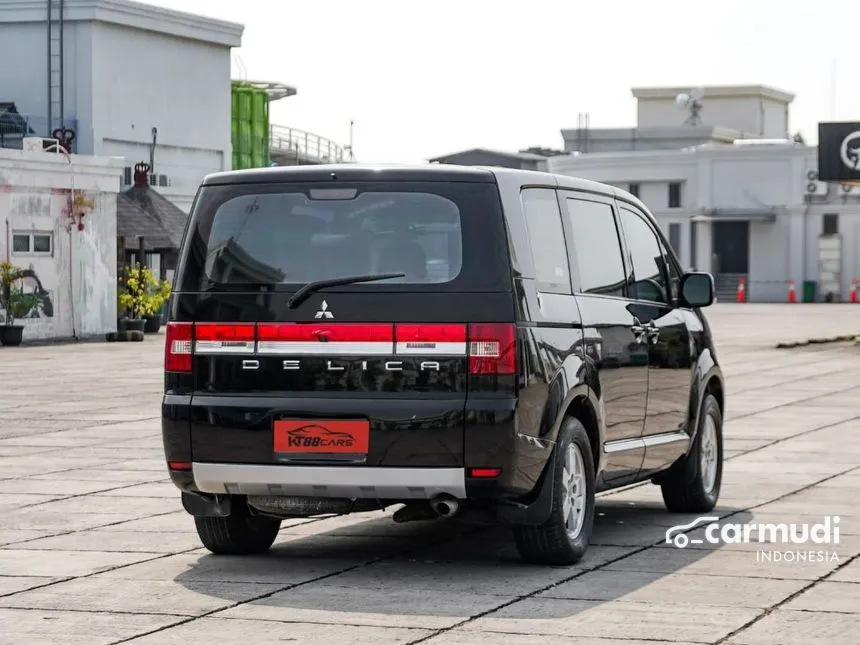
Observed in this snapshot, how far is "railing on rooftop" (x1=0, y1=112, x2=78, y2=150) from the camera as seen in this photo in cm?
5775

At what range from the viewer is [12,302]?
3812 cm

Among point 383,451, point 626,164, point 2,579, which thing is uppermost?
point 626,164

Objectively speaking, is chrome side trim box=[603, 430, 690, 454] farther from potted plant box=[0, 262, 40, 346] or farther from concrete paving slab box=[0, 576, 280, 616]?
potted plant box=[0, 262, 40, 346]

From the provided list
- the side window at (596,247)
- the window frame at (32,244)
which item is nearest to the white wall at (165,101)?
the window frame at (32,244)

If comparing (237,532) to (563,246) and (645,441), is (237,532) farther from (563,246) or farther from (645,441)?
(645,441)

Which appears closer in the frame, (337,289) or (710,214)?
(337,289)

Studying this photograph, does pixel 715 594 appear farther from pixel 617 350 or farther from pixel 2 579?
pixel 2 579

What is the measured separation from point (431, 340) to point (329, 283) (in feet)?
1.83

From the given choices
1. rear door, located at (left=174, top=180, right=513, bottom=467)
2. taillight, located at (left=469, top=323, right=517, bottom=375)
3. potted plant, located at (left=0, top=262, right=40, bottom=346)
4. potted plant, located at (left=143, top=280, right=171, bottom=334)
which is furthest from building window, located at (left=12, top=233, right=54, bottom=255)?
taillight, located at (left=469, top=323, right=517, bottom=375)

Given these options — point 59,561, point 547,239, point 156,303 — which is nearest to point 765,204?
point 156,303

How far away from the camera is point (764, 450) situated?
49.6 ft

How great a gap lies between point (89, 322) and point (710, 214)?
4535 centimetres

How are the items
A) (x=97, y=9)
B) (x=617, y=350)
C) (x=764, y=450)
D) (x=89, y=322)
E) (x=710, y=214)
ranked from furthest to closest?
(x=710, y=214) → (x=97, y=9) → (x=89, y=322) → (x=764, y=450) → (x=617, y=350)

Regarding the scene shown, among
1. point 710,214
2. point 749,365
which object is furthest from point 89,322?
point 710,214
